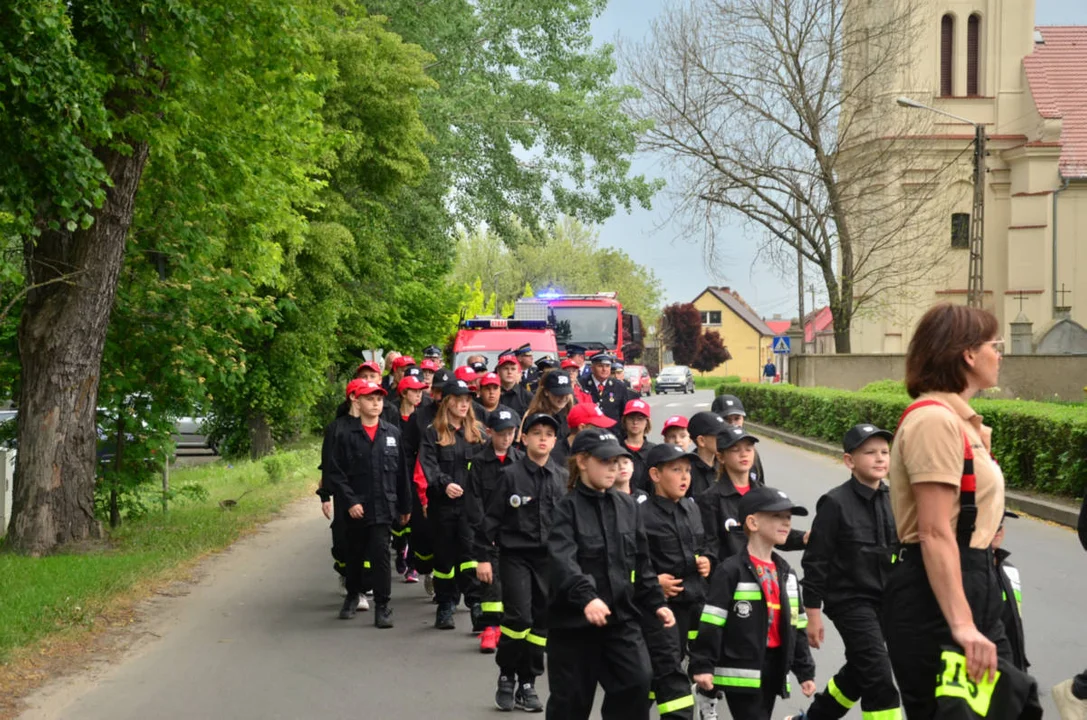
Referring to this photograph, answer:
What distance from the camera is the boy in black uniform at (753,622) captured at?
19.3ft

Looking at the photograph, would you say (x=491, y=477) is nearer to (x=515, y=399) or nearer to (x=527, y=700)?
(x=527, y=700)

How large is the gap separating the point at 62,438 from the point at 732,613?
916cm

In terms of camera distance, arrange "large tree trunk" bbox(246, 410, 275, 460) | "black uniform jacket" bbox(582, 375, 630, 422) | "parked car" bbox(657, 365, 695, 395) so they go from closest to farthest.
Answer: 1. "black uniform jacket" bbox(582, 375, 630, 422)
2. "large tree trunk" bbox(246, 410, 275, 460)
3. "parked car" bbox(657, 365, 695, 395)

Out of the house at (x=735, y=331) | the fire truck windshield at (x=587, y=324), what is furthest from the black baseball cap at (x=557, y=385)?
the house at (x=735, y=331)

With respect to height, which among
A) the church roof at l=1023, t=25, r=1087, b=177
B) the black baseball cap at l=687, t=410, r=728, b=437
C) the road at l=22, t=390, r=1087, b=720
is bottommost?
the road at l=22, t=390, r=1087, b=720

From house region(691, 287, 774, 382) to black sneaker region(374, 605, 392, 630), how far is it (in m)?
124

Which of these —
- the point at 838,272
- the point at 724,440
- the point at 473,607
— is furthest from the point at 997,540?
the point at 838,272

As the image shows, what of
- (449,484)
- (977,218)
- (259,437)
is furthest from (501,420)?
(977,218)

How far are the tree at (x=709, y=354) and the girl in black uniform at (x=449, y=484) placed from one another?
115m

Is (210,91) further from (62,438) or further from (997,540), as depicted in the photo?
(997,540)

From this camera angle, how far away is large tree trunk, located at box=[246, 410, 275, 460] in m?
27.3

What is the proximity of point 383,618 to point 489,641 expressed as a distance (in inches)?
51.7

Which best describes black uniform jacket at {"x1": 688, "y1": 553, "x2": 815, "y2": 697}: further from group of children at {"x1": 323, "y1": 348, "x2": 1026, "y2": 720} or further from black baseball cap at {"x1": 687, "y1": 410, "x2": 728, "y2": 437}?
black baseball cap at {"x1": 687, "y1": 410, "x2": 728, "y2": 437}

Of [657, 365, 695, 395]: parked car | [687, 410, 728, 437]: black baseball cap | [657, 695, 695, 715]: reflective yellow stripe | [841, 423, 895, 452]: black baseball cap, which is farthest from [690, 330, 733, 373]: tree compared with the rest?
[657, 695, 695, 715]: reflective yellow stripe
